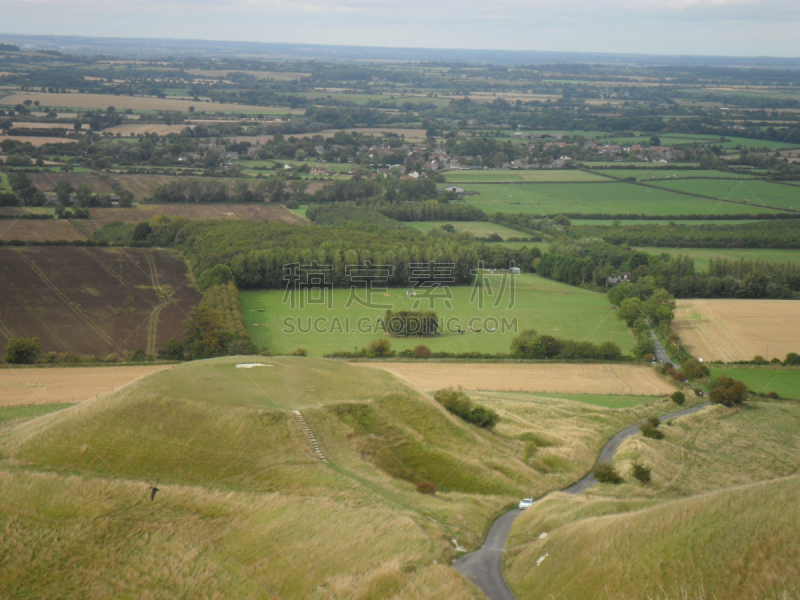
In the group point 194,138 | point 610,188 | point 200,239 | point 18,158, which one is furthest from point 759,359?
point 194,138

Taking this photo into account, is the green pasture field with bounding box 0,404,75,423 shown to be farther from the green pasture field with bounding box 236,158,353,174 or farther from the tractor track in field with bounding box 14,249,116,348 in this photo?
the green pasture field with bounding box 236,158,353,174

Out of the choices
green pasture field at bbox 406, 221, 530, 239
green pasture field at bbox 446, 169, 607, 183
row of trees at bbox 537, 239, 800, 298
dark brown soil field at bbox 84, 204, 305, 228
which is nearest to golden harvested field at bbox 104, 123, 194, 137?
dark brown soil field at bbox 84, 204, 305, 228

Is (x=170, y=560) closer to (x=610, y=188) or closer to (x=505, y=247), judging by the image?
(x=505, y=247)

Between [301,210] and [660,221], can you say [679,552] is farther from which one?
[301,210]

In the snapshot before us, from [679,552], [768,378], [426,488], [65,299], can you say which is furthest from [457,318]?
[679,552]

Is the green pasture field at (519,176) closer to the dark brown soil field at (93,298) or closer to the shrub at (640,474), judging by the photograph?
the dark brown soil field at (93,298)

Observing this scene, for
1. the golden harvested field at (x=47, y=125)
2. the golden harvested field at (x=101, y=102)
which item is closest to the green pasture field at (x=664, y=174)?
the golden harvested field at (x=101, y=102)

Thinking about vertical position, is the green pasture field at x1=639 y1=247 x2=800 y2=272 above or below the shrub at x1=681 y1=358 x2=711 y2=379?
above
